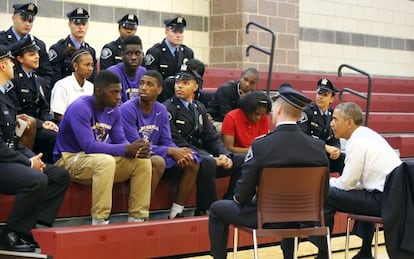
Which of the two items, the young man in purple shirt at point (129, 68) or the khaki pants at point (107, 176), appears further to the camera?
the young man in purple shirt at point (129, 68)

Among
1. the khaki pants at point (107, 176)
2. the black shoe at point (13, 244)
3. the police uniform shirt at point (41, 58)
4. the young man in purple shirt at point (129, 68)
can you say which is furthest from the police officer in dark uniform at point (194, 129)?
the black shoe at point (13, 244)

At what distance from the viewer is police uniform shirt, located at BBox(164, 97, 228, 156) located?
6.66 meters

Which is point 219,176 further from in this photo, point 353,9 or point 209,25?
point 353,9

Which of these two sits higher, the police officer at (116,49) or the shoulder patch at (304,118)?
the police officer at (116,49)

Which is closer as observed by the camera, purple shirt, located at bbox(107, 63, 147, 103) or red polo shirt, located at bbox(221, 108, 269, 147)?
purple shirt, located at bbox(107, 63, 147, 103)

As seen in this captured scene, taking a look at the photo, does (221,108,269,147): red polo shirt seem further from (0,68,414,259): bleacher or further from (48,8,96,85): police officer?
(48,8,96,85): police officer

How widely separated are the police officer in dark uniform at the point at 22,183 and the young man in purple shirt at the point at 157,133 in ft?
3.15

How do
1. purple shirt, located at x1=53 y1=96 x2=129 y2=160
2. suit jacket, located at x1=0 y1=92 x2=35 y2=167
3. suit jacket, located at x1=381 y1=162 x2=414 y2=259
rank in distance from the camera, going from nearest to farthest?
suit jacket, located at x1=381 y1=162 x2=414 y2=259 < suit jacket, located at x1=0 y1=92 x2=35 y2=167 < purple shirt, located at x1=53 y1=96 x2=129 y2=160

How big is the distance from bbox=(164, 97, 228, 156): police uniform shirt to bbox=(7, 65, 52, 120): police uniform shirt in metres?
1.09

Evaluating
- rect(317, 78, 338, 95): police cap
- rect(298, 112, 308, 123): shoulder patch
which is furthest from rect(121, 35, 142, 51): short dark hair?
rect(317, 78, 338, 95): police cap

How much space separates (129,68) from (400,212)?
275cm

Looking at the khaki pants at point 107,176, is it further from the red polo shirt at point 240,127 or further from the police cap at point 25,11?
the police cap at point 25,11

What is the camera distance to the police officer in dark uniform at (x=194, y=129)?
664 centimetres

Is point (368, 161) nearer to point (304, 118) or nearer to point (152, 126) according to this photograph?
point (152, 126)
